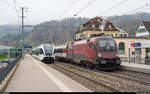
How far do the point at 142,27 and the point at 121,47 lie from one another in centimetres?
3099

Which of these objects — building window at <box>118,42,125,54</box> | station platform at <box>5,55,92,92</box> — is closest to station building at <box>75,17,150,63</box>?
building window at <box>118,42,125,54</box>

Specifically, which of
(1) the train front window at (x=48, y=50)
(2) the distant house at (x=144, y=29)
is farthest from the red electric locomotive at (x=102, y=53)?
(2) the distant house at (x=144, y=29)

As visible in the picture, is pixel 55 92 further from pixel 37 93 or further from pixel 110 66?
pixel 110 66

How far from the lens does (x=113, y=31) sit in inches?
2454

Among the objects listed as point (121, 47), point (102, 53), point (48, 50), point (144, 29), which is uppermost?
point (144, 29)

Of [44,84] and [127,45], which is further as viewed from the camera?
[127,45]

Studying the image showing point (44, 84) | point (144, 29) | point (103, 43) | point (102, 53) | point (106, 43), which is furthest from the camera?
point (144, 29)

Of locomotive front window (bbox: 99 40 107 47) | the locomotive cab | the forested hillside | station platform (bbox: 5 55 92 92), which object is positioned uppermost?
the forested hillside

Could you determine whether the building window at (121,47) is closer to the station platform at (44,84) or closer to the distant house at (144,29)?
the distant house at (144,29)

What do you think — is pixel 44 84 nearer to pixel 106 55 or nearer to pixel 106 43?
pixel 106 55

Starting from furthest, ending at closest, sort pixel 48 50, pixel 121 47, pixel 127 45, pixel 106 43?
pixel 127 45 < pixel 121 47 < pixel 48 50 < pixel 106 43

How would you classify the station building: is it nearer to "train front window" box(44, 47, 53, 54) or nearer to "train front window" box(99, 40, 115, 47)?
"train front window" box(44, 47, 53, 54)

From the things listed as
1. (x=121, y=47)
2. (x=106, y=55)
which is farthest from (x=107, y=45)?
(x=121, y=47)

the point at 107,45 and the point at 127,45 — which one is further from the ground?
the point at 127,45
